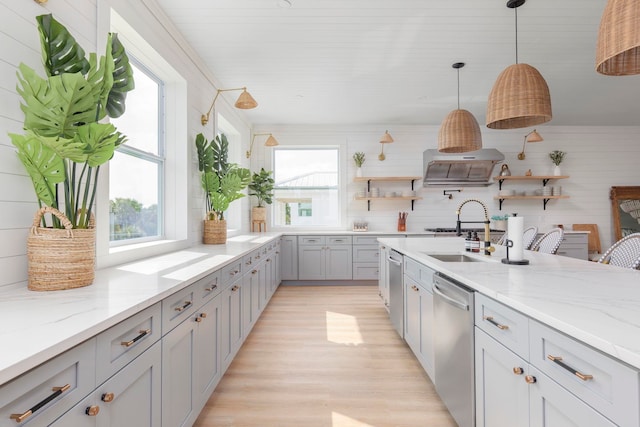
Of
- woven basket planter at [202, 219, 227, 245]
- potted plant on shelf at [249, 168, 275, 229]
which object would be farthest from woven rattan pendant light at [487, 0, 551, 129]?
potted plant on shelf at [249, 168, 275, 229]

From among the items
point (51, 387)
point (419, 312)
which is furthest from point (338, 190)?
point (51, 387)

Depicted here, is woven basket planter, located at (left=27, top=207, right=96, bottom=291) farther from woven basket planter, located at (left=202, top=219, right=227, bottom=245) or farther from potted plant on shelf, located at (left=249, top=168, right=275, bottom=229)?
potted plant on shelf, located at (left=249, top=168, right=275, bottom=229)

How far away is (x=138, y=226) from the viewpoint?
2.60 metres

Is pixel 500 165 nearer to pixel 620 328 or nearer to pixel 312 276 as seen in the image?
pixel 312 276

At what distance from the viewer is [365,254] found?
529 centimetres

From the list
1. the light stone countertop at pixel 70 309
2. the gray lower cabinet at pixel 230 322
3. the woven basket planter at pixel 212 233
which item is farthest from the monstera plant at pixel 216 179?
the light stone countertop at pixel 70 309

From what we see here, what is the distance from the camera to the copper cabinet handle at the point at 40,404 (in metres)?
0.68

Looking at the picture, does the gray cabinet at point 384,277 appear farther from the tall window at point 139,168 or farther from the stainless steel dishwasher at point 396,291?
the tall window at point 139,168

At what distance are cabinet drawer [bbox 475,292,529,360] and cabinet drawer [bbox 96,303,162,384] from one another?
1.36 m

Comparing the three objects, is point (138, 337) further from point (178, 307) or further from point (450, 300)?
point (450, 300)

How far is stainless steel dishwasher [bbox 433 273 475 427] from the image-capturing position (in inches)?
59.9

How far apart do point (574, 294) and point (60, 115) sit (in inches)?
80.8

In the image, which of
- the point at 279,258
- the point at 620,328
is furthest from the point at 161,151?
the point at 620,328

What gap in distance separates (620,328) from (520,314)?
0.33 metres
